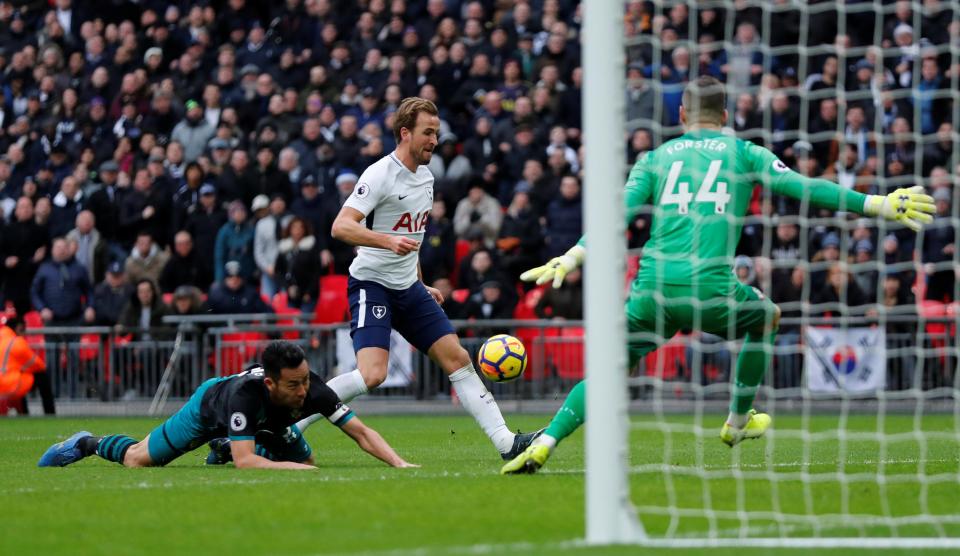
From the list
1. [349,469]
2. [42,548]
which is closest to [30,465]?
[349,469]

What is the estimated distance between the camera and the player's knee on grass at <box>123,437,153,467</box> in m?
9.73

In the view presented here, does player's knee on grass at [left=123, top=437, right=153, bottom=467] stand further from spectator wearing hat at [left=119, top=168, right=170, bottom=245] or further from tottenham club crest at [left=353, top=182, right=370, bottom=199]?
spectator wearing hat at [left=119, top=168, right=170, bottom=245]

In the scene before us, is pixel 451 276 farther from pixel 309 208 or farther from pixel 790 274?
pixel 790 274

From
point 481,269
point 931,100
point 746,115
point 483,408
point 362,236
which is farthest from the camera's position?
point 481,269

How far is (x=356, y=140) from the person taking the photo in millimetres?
20250

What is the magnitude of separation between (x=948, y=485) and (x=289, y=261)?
1209 cm

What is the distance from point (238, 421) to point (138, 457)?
1.12 metres

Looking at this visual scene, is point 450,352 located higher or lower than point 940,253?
lower

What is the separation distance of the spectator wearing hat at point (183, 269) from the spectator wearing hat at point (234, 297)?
1236 millimetres

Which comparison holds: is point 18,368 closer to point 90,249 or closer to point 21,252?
point 90,249

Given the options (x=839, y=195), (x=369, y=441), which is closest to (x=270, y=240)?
(x=369, y=441)

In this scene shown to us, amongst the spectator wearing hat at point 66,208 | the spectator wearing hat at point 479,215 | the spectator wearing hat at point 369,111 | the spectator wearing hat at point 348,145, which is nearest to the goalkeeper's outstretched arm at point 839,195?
the spectator wearing hat at point 479,215

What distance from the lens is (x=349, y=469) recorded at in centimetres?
952

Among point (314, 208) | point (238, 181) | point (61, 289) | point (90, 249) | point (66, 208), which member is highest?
point (238, 181)
